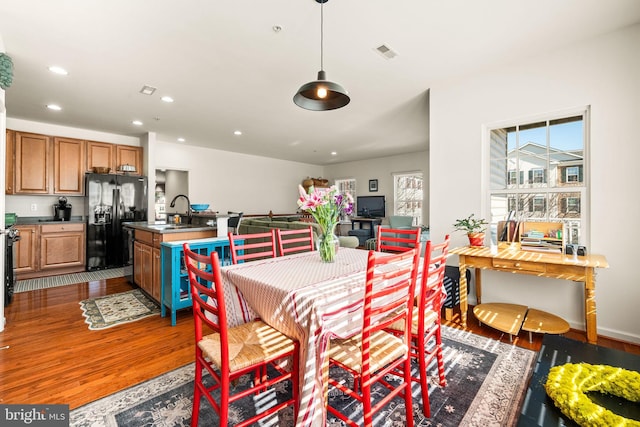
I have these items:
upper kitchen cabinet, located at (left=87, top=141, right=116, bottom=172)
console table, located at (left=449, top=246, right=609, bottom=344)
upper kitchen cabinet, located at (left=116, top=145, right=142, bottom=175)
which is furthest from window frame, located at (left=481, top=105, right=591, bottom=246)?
upper kitchen cabinet, located at (left=87, top=141, right=116, bottom=172)

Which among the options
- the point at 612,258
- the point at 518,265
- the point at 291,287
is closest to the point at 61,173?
the point at 291,287

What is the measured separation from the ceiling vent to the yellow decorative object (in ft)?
8.78

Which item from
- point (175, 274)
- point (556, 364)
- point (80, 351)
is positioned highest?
point (175, 274)

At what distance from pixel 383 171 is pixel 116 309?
7089 millimetres

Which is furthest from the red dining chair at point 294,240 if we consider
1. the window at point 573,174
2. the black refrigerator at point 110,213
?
the black refrigerator at point 110,213

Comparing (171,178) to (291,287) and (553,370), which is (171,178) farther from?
(553,370)

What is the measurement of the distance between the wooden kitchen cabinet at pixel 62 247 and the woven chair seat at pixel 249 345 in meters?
4.93

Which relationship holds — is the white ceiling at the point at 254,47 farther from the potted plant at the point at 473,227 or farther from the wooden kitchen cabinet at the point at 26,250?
the wooden kitchen cabinet at the point at 26,250

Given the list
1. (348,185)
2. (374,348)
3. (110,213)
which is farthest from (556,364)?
(348,185)

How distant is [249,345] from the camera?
143cm

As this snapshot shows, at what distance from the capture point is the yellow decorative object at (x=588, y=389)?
1.08m

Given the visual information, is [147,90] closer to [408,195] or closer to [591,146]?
[591,146]

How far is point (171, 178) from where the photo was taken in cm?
761

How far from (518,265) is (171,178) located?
7717mm
